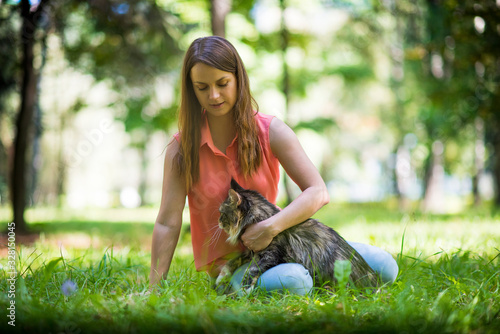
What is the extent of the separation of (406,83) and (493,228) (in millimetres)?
12641

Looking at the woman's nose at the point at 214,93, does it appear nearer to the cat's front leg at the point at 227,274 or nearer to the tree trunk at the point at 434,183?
the cat's front leg at the point at 227,274

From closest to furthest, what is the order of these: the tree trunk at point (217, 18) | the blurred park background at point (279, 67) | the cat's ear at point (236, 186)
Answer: the cat's ear at point (236, 186) → the tree trunk at point (217, 18) → the blurred park background at point (279, 67)

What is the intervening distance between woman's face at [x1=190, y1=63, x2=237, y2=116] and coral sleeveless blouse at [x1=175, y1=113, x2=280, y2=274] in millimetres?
268

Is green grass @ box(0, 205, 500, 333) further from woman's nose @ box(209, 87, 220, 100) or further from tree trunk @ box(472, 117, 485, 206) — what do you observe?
tree trunk @ box(472, 117, 485, 206)

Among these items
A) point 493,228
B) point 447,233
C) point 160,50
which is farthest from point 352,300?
point 160,50

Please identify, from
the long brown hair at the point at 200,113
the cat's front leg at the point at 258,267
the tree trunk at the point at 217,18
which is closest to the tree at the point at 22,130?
the tree trunk at the point at 217,18

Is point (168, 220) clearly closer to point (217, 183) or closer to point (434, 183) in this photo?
point (217, 183)

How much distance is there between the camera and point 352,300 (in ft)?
8.07

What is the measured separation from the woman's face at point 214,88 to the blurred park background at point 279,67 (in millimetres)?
3222

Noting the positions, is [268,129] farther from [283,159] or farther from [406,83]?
[406,83]

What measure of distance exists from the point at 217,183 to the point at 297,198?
2.04 ft

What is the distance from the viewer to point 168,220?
3.07m

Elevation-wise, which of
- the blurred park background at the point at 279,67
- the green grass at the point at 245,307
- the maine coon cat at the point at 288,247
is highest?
the blurred park background at the point at 279,67

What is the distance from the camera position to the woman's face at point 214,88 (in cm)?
274
